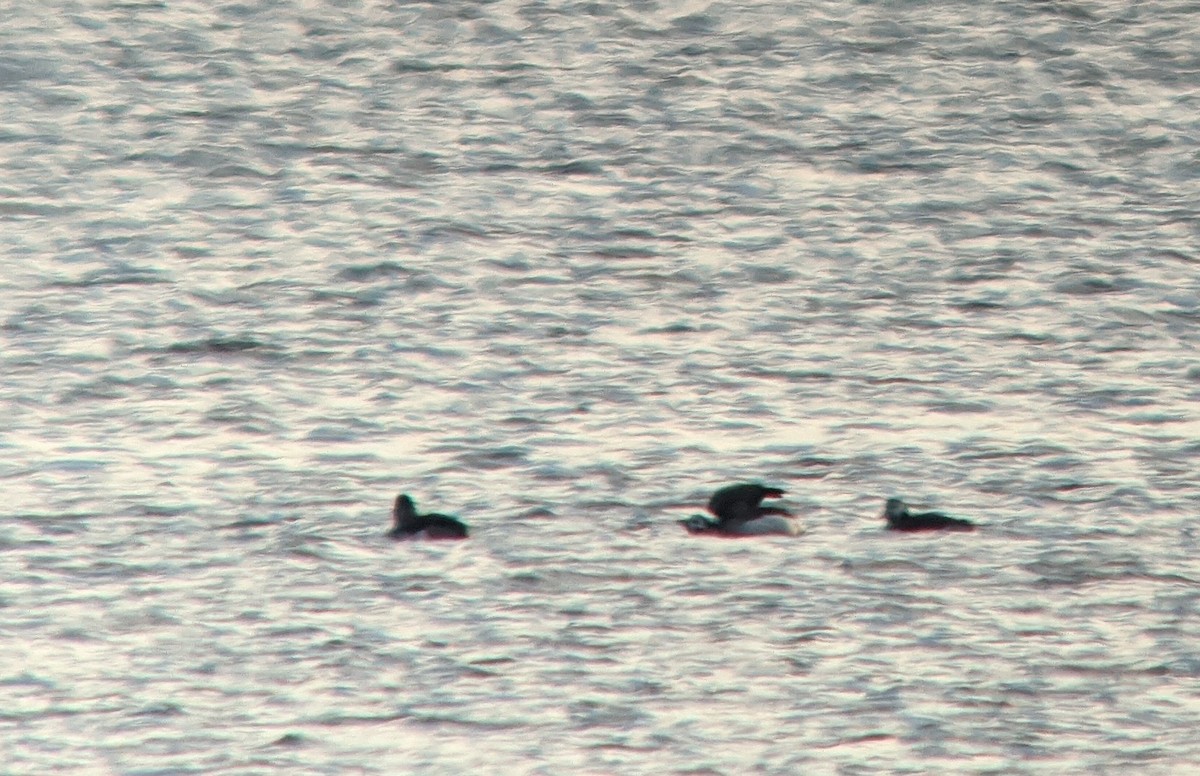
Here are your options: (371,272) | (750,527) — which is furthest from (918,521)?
(371,272)

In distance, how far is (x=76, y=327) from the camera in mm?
2783

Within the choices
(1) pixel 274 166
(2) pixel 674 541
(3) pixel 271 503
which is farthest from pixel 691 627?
(1) pixel 274 166

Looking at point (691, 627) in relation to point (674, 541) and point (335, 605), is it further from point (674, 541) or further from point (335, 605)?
point (335, 605)

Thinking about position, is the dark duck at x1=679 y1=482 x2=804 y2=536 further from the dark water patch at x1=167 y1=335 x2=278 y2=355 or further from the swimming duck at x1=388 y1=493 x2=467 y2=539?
the dark water patch at x1=167 y1=335 x2=278 y2=355

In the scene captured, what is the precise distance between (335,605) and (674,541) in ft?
1.29

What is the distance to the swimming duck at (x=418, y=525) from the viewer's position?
229 centimetres

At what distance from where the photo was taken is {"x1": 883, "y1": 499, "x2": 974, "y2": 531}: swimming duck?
2322 mm

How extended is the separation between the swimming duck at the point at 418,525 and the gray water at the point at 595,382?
0.03 metres

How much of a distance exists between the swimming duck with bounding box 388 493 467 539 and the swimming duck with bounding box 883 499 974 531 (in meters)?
0.48

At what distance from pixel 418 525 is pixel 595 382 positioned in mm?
460

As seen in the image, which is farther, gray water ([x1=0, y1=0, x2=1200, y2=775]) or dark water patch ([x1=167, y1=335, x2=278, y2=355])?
dark water patch ([x1=167, y1=335, x2=278, y2=355])

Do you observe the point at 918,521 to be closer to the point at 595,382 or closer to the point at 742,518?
the point at 742,518

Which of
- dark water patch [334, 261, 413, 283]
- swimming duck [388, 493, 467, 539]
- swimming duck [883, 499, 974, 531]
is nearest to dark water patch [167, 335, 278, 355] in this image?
dark water patch [334, 261, 413, 283]

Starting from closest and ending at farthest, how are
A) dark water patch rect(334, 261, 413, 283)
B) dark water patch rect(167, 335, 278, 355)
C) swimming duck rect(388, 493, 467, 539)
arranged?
1. swimming duck rect(388, 493, 467, 539)
2. dark water patch rect(167, 335, 278, 355)
3. dark water patch rect(334, 261, 413, 283)
